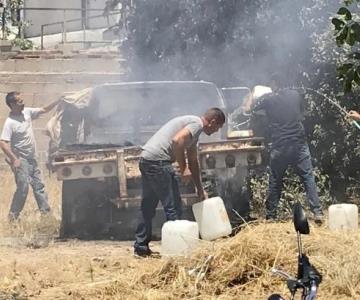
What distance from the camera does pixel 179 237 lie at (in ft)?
21.9

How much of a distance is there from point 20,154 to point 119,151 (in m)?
2.15

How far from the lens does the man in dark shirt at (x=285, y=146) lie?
834 centimetres

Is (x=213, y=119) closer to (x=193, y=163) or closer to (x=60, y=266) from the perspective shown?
(x=193, y=163)

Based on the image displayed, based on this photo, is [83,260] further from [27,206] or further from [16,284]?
[27,206]

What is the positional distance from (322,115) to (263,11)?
190cm

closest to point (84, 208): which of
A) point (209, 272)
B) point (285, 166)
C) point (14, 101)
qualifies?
point (14, 101)

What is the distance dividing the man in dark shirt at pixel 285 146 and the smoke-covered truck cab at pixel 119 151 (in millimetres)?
286

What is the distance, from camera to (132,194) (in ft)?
26.6

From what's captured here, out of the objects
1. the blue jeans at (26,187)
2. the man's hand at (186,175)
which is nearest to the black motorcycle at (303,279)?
the man's hand at (186,175)

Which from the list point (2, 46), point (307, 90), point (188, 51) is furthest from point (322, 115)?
point (2, 46)

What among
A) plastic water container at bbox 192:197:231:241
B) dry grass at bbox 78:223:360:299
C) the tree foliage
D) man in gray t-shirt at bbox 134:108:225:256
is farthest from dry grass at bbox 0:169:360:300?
the tree foliage

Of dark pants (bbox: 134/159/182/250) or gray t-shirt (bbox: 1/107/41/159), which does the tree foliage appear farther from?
gray t-shirt (bbox: 1/107/41/159)

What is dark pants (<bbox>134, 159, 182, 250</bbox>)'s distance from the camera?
7.23m

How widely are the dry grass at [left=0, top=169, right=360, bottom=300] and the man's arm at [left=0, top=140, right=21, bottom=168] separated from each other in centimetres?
236
